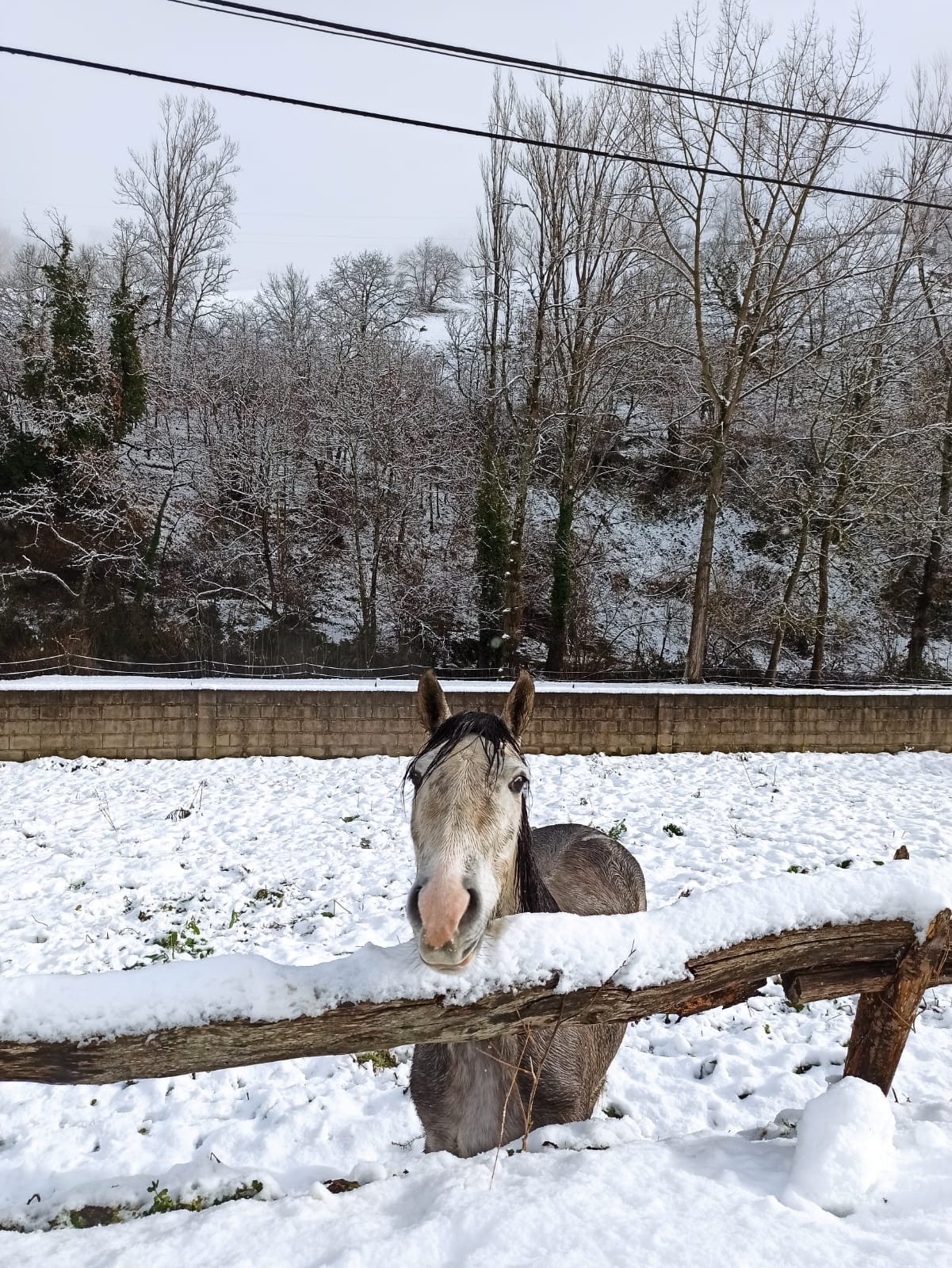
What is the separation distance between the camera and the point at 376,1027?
1988 millimetres

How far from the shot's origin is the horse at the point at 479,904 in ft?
5.92

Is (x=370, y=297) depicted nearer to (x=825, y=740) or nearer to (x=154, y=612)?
(x=154, y=612)

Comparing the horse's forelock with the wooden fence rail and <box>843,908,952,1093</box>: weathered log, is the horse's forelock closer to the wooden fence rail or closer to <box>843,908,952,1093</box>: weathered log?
the wooden fence rail

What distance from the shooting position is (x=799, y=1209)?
6.11 feet

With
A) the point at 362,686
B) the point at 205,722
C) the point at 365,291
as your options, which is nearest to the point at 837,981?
the point at 205,722

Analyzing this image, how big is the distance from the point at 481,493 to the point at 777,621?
28.9 feet

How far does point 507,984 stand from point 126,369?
80.8 feet

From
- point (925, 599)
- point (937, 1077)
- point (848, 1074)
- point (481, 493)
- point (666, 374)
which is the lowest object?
point (937, 1077)

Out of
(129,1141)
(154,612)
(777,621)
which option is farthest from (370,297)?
(129,1141)

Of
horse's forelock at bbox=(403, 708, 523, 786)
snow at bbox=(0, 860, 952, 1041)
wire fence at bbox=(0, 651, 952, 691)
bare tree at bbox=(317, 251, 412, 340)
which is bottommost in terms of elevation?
wire fence at bbox=(0, 651, 952, 691)

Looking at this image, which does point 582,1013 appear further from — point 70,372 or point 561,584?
point 70,372

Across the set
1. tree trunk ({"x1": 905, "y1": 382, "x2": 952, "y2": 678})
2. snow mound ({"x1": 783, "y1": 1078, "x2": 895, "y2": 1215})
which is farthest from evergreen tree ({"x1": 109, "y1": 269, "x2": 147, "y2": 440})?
snow mound ({"x1": 783, "y1": 1078, "x2": 895, "y2": 1215})

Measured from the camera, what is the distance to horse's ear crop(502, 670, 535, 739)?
102 inches

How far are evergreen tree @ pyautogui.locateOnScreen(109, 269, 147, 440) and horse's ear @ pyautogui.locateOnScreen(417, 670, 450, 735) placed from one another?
74.6 feet
